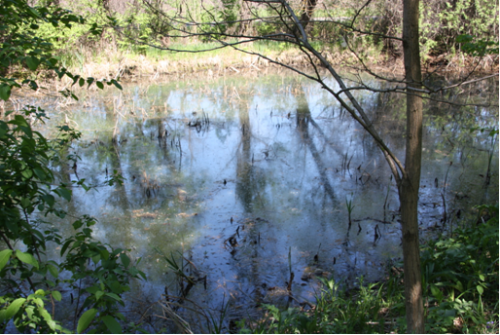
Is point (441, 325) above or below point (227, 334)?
above

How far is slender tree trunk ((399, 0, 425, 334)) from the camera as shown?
1580mm

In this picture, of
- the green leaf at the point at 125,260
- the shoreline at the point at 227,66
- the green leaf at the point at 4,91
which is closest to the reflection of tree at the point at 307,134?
the shoreline at the point at 227,66

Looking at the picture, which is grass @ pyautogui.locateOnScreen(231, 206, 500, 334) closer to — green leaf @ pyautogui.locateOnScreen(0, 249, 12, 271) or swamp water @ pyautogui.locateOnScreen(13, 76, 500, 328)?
swamp water @ pyautogui.locateOnScreen(13, 76, 500, 328)

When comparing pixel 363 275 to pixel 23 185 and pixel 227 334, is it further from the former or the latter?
pixel 23 185

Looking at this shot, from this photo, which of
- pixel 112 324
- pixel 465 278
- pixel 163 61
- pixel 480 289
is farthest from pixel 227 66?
pixel 112 324

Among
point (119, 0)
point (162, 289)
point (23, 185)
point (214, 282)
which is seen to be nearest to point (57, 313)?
point (162, 289)

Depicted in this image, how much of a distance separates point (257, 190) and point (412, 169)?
2.98 meters

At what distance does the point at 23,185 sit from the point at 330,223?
9.18ft

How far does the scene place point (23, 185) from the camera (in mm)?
1753

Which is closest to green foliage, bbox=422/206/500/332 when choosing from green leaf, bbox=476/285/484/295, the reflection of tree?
green leaf, bbox=476/285/484/295

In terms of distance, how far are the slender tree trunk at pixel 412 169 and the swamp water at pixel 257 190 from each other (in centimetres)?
49

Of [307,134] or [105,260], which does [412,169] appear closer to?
[105,260]

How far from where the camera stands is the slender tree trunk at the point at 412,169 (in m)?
1.58

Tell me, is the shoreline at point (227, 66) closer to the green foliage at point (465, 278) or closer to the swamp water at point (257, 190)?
the swamp water at point (257, 190)
